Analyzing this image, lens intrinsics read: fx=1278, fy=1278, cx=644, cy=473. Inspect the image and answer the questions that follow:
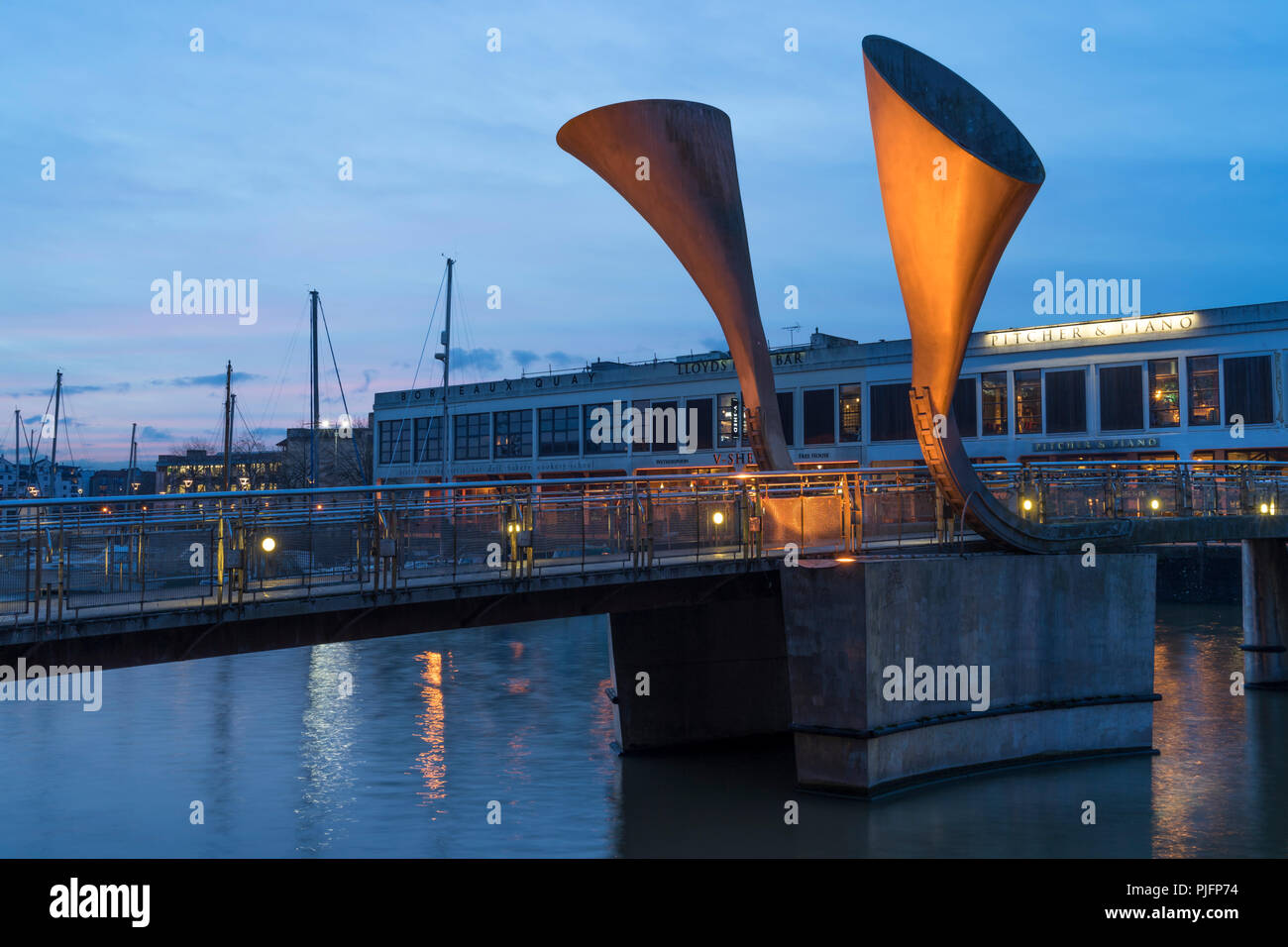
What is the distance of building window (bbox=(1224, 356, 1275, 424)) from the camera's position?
55.1 metres

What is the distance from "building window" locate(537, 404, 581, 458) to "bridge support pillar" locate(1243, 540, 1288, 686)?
167 ft

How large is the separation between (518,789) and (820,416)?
49.1 m

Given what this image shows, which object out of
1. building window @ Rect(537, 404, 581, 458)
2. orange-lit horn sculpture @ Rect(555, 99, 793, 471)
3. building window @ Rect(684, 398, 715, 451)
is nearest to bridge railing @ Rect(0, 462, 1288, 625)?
orange-lit horn sculpture @ Rect(555, 99, 793, 471)

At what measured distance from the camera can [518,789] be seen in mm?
21562

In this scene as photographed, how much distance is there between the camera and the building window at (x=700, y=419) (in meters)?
72.2

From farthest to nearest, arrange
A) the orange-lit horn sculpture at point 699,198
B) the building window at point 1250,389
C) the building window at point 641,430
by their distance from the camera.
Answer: the building window at point 641,430 < the building window at point 1250,389 < the orange-lit horn sculpture at point 699,198

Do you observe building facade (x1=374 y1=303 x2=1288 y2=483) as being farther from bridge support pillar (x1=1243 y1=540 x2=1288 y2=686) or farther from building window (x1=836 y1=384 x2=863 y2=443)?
bridge support pillar (x1=1243 y1=540 x2=1288 y2=686)

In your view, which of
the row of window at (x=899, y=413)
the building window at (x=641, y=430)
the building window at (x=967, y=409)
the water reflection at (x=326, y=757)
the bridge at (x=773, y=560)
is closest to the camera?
the bridge at (x=773, y=560)

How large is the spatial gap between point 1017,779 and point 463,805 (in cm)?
920

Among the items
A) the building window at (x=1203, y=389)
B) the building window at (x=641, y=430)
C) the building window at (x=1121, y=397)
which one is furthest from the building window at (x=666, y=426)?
the building window at (x=1203, y=389)

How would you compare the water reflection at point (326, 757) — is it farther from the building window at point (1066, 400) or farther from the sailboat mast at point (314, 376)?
the building window at point (1066, 400)

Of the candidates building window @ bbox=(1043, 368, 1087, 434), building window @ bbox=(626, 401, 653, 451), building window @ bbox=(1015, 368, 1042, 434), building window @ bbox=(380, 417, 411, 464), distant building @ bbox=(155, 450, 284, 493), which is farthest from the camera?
distant building @ bbox=(155, 450, 284, 493)

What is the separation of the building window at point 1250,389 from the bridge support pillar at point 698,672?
38.2m
